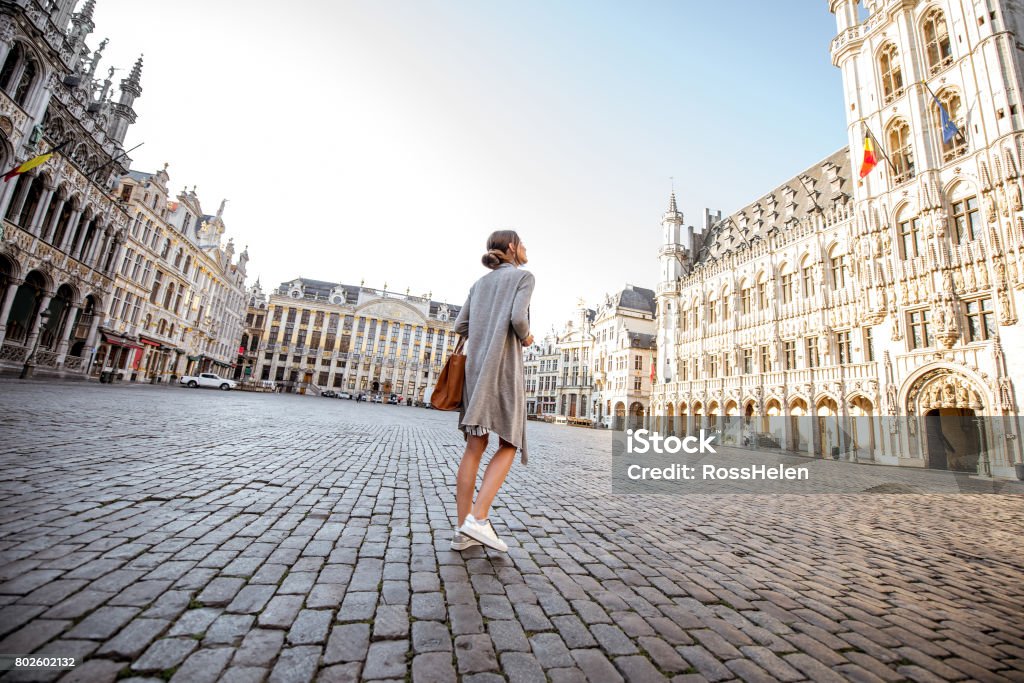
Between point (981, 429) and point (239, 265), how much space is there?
231ft

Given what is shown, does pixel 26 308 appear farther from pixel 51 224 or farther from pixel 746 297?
pixel 746 297

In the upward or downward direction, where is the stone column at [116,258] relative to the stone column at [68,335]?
upward

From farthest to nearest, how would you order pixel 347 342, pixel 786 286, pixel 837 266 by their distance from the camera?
pixel 347 342, pixel 786 286, pixel 837 266

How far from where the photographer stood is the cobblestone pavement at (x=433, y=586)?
5.69 ft

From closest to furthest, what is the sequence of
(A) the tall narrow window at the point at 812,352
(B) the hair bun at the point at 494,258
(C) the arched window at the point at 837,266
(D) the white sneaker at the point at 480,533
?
(D) the white sneaker at the point at 480,533 < (B) the hair bun at the point at 494,258 < (C) the arched window at the point at 837,266 < (A) the tall narrow window at the point at 812,352

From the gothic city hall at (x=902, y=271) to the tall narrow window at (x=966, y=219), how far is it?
0.06 metres

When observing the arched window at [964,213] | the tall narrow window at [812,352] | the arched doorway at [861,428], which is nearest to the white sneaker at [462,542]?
the arched doorway at [861,428]

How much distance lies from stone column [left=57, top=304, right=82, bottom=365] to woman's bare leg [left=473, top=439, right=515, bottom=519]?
32032 millimetres

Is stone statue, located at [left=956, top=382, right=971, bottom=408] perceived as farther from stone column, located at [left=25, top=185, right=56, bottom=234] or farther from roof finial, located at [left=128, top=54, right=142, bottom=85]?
roof finial, located at [left=128, top=54, right=142, bottom=85]

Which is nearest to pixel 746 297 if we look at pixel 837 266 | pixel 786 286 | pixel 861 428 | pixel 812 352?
pixel 786 286

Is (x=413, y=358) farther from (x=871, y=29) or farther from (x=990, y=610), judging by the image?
(x=990, y=610)

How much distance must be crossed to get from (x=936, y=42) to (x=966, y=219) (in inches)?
409

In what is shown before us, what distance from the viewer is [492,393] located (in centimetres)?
315

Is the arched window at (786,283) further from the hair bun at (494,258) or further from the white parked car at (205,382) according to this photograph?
the white parked car at (205,382)
